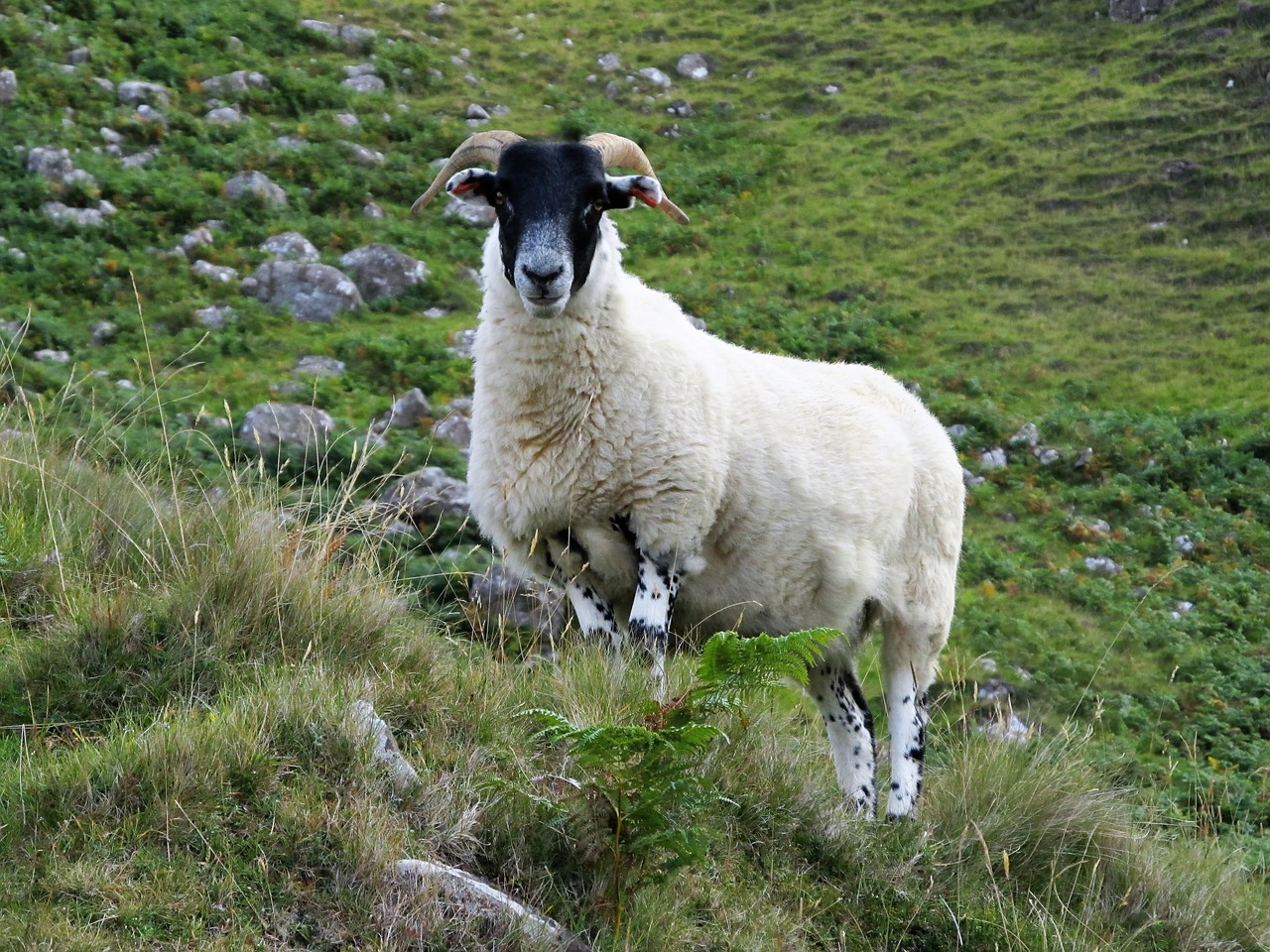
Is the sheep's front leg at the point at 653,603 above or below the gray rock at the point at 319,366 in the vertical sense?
above

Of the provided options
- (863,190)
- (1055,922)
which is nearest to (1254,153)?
(863,190)

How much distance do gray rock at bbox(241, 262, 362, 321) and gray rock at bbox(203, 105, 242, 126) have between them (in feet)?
15.3

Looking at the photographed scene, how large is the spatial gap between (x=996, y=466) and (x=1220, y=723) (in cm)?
638

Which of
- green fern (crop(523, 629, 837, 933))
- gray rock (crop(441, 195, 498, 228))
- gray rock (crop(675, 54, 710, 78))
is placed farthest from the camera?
gray rock (crop(675, 54, 710, 78))

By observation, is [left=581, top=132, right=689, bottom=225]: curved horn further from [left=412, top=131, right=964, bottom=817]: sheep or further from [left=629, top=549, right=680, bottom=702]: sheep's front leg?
[left=629, top=549, right=680, bottom=702]: sheep's front leg

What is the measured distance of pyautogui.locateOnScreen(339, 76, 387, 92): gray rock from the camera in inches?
968

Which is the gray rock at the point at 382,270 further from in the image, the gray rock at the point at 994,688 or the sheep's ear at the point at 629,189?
Answer: the sheep's ear at the point at 629,189

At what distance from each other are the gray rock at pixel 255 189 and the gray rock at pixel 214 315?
3.27 m

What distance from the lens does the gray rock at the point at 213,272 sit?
16.9 meters

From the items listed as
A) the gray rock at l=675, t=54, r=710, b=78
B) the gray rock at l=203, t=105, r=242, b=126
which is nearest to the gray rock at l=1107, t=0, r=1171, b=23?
the gray rock at l=675, t=54, r=710, b=78

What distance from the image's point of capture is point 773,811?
511cm

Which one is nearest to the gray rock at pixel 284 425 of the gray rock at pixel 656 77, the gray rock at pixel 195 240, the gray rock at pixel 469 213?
the gray rock at pixel 195 240

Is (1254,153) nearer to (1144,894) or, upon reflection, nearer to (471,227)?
(471,227)

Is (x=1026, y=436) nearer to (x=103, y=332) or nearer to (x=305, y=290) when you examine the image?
(x=305, y=290)
